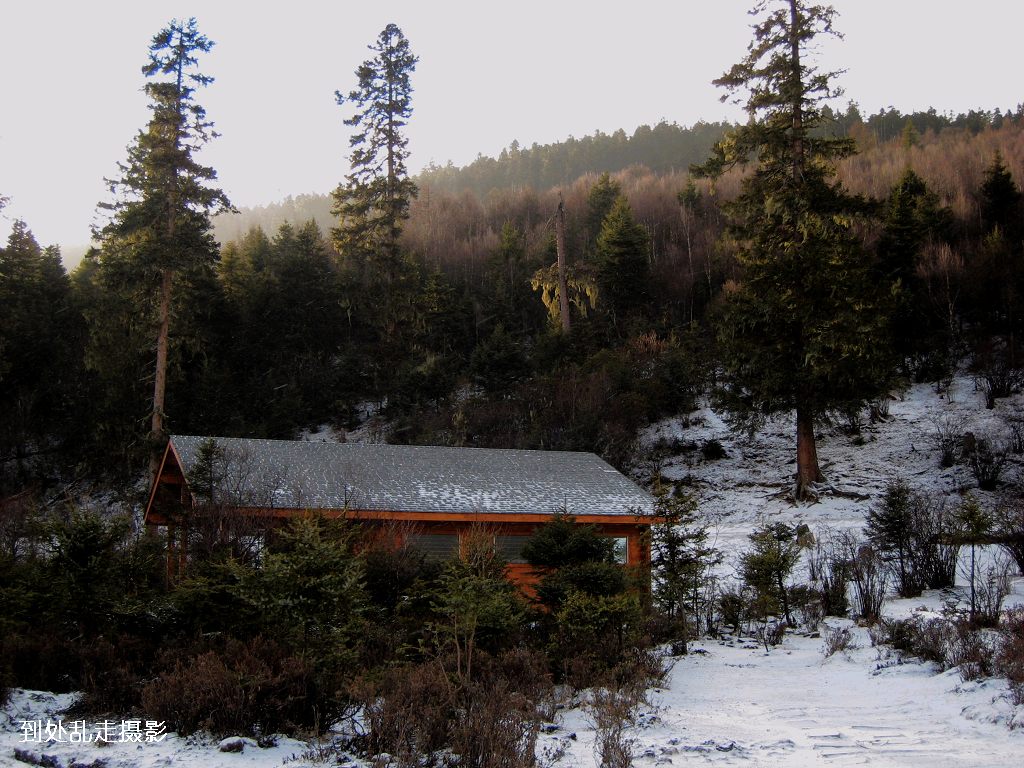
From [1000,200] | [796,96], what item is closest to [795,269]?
[796,96]

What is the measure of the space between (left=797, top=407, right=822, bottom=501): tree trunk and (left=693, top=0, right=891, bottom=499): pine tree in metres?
0.03

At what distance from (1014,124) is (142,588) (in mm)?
61551

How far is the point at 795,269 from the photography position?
849 inches

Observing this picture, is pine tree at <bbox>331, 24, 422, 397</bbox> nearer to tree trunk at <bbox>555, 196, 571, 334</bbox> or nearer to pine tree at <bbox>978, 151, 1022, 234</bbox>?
tree trunk at <bbox>555, 196, 571, 334</bbox>

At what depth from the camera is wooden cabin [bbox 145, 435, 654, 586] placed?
507 inches

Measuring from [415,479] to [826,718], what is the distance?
35.3 feet

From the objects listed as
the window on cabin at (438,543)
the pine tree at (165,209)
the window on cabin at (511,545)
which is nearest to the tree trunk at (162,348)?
the pine tree at (165,209)

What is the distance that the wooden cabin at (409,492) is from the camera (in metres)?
12.9

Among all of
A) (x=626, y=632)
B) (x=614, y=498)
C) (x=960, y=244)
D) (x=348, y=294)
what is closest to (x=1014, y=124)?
(x=960, y=244)

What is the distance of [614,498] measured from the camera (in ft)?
52.5

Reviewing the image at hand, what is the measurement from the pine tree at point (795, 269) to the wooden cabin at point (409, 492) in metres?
6.70

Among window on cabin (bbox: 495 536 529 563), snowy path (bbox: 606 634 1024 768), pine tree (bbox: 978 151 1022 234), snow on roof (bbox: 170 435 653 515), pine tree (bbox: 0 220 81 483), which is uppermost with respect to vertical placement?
pine tree (bbox: 978 151 1022 234)

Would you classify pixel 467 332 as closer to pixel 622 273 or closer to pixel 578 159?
pixel 622 273

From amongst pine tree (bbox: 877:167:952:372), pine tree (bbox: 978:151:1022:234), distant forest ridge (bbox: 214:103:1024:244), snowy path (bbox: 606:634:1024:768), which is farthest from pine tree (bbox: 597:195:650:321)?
distant forest ridge (bbox: 214:103:1024:244)
